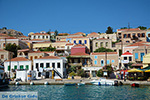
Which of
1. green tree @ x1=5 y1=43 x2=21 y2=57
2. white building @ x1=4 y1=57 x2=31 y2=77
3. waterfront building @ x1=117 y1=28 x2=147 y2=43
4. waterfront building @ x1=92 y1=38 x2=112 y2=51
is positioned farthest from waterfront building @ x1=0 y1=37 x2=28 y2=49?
waterfront building @ x1=117 y1=28 x2=147 y2=43

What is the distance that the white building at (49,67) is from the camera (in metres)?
50.8

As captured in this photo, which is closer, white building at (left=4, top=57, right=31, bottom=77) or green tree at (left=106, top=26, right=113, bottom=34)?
white building at (left=4, top=57, right=31, bottom=77)

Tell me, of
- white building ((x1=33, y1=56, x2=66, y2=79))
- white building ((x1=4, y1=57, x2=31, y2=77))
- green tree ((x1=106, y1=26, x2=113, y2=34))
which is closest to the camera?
white building ((x1=33, y1=56, x2=66, y2=79))

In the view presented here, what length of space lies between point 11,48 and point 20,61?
48.4 ft

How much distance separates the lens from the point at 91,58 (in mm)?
55188

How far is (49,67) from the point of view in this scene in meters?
51.3

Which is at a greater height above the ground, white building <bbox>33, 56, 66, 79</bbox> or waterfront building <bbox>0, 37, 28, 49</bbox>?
waterfront building <bbox>0, 37, 28, 49</bbox>

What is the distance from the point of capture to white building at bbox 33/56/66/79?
50.8m

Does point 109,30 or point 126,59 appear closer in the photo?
point 126,59

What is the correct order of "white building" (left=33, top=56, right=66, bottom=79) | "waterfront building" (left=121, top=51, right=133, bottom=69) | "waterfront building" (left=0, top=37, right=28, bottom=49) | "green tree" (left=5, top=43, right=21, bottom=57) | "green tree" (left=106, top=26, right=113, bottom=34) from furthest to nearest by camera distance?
"green tree" (left=106, top=26, right=113, bottom=34) < "waterfront building" (left=0, top=37, right=28, bottom=49) < "green tree" (left=5, top=43, right=21, bottom=57) < "waterfront building" (left=121, top=51, right=133, bottom=69) < "white building" (left=33, top=56, right=66, bottom=79)

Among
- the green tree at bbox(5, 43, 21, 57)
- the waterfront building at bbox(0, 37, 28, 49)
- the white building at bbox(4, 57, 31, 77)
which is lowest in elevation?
the white building at bbox(4, 57, 31, 77)

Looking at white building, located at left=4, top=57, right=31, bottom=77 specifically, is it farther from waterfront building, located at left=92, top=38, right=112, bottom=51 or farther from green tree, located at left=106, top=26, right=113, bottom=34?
green tree, located at left=106, top=26, right=113, bottom=34

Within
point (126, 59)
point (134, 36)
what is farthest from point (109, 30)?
point (126, 59)

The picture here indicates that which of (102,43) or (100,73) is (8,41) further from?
(100,73)
